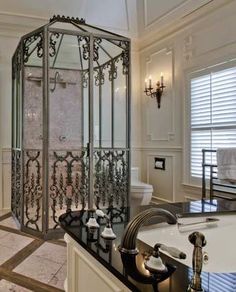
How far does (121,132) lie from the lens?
3668 mm

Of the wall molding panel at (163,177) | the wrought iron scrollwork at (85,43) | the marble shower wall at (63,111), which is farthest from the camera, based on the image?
the wall molding panel at (163,177)

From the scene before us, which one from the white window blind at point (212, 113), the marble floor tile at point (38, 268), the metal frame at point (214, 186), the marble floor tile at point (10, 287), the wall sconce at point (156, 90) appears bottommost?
the marble floor tile at point (10, 287)

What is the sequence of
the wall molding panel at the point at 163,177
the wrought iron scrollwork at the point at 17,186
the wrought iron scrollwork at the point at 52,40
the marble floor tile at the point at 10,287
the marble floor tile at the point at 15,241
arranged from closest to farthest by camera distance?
the marble floor tile at the point at 10,287
the marble floor tile at the point at 15,241
the wrought iron scrollwork at the point at 52,40
the wrought iron scrollwork at the point at 17,186
the wall molding panel at the point at 163,177

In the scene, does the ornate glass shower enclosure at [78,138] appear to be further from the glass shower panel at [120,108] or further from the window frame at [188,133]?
the window frame at [188,133]

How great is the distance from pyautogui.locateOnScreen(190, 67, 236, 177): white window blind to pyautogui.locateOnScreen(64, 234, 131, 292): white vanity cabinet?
219 centimetres

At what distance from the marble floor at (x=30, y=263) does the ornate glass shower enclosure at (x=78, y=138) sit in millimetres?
177

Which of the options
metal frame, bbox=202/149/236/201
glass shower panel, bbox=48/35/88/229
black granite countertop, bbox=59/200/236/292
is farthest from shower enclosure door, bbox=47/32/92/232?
black granite countertop, bbox=59/200/236/292

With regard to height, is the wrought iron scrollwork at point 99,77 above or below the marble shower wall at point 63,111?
above

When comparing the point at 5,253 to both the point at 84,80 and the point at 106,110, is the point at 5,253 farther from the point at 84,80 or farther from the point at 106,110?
the point at 84,80

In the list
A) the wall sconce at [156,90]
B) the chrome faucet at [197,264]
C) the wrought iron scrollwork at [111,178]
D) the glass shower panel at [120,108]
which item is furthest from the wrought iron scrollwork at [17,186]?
the chrome faucet at [197,264]

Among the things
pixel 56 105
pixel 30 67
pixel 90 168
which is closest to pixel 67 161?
pixel 90 168

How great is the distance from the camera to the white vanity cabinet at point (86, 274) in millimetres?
1083

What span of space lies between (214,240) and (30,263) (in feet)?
4.78

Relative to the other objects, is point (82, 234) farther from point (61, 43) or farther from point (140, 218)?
point (61, 43)
